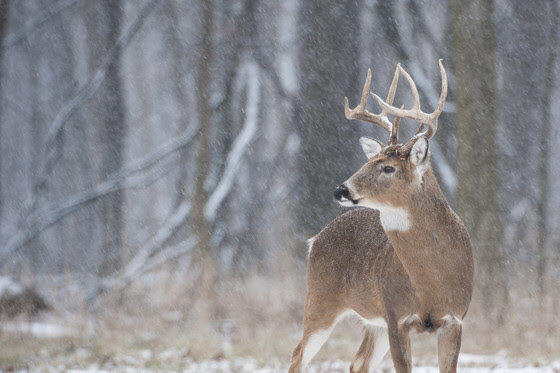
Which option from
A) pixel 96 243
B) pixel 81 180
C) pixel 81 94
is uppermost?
pixel 81 94

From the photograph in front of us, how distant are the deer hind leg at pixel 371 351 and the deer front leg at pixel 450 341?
3.27 ft

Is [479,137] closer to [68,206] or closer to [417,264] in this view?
[417,264]

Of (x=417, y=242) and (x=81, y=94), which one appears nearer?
(x=417, y=242)

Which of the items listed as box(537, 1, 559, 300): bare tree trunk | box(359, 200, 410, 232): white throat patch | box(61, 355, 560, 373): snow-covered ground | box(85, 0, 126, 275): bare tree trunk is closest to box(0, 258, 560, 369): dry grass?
box(61, 355, 560, 373): snow-covered ground

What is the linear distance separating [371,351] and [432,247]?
124 centimetres

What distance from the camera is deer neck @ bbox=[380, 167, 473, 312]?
452 cm

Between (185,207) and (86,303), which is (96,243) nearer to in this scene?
(185,207)

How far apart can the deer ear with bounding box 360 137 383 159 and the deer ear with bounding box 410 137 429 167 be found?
51cm

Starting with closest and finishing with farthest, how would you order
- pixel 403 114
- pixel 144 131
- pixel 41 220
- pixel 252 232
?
pixel 403 114 < pixel 41 220 < pixel 252 232 < pixel 144 131

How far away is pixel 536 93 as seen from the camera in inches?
624

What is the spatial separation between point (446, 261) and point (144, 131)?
26.5 meters

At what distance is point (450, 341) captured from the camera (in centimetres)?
449

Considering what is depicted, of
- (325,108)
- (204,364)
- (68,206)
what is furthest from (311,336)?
(68,206)

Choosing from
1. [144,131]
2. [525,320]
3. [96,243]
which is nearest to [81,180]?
[96,243]
